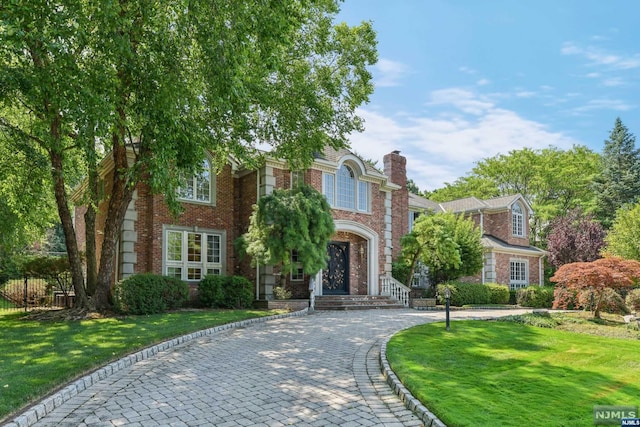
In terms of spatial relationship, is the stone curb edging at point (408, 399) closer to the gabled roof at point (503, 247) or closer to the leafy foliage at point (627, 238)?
the gabled roof at point (503, 247)

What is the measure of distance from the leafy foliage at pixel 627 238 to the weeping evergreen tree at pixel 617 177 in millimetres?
11177

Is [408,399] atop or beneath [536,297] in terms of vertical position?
atop

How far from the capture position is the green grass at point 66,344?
6156mm

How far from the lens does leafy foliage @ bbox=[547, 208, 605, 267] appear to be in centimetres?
2783

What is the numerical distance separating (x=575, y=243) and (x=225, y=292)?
22.4m

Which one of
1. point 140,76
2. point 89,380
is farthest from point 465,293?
point 89,380

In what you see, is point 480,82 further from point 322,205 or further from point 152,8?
point 152,8

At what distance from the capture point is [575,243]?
93.2ft

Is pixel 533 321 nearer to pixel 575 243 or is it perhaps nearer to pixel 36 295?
pixel 575 243

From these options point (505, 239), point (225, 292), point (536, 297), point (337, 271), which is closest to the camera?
point (225, 292)

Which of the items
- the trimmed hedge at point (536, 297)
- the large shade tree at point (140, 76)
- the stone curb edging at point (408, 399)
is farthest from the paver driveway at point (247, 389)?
the trimmed hedge at point (536, 297)

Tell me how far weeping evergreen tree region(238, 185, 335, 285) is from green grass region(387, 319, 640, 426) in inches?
227

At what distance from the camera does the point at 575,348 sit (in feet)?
30.6

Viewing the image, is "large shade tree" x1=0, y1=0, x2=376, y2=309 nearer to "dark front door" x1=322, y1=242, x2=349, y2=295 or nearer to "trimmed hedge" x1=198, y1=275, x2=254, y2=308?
"trimmed hedge" x1=198, y1=275, x2=254, y2=308
